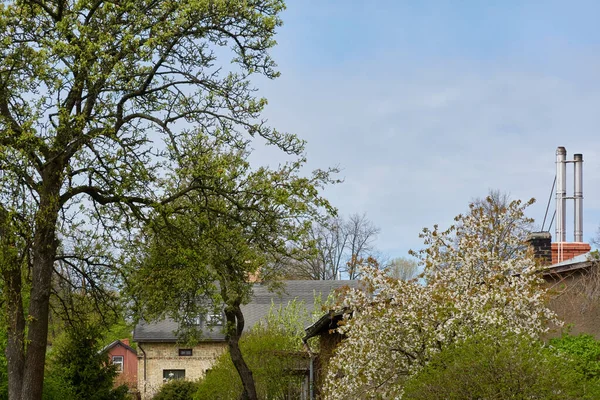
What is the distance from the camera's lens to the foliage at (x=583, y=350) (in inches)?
626

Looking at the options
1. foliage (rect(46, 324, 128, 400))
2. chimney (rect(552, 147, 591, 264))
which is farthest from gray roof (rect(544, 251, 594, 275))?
foliage (rect(46, 324, 128, 400))

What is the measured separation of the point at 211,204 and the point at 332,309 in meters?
3.44

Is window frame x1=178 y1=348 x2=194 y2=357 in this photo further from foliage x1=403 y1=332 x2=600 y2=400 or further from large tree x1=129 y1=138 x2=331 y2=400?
foliage x1=403 y1=332 x2=600 y2=400

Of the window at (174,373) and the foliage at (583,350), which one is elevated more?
the foliage at (583,350)

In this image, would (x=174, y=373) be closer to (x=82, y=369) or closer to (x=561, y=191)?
(x=82, y=369)

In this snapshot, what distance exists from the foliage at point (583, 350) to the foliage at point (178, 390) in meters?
24.8

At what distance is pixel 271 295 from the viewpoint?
160 ft

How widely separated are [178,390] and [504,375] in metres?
30.0

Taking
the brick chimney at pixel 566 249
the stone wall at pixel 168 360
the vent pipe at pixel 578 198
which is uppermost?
the vent pipe at pixel 578 198

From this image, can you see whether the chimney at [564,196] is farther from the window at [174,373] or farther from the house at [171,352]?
the window at [174,373]

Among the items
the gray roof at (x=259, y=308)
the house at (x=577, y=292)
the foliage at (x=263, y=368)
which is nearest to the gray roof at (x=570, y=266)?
the house at (x=577, y=292)

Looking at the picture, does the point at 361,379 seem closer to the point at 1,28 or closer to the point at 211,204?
the point at 211,204

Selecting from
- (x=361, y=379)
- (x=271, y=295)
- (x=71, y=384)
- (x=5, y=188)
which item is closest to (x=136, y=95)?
(x=5, y=188)

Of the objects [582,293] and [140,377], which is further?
[140,377]
